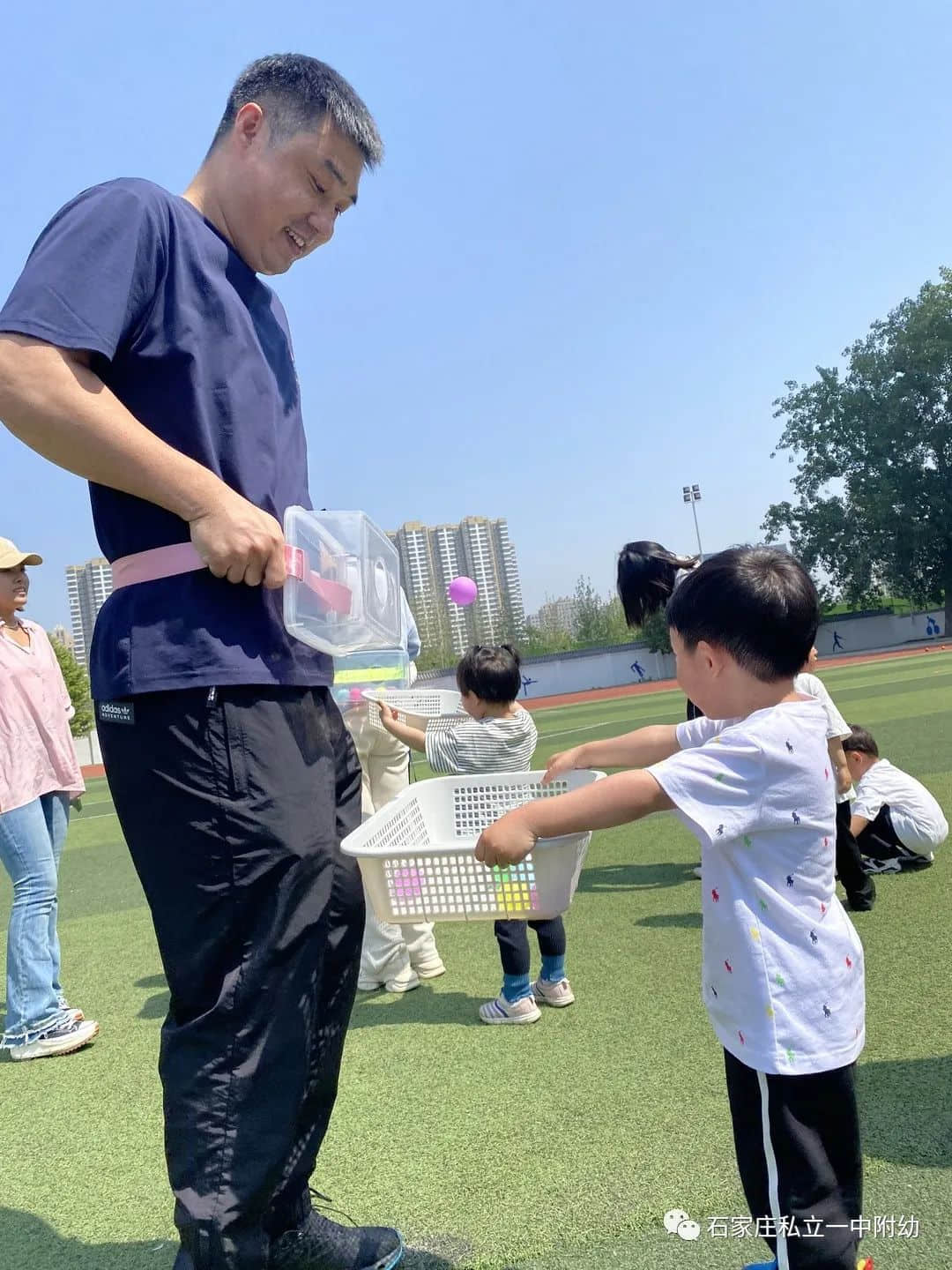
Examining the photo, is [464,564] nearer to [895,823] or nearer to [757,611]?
[895,823]

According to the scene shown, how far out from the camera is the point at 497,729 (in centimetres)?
417

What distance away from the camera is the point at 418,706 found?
15.3 ft

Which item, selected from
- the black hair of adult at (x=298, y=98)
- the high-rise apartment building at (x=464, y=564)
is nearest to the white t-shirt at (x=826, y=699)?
the black hair of adult at (x=298, y=98)

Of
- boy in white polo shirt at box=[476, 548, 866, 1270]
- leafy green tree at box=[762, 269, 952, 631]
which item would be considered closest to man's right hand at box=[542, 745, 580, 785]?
boy in white polo shirt at box=[476, 548, 866, 1270]

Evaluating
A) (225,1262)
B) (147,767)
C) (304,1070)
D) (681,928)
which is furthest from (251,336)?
(681,928)

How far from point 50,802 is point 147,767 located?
2.98 metres

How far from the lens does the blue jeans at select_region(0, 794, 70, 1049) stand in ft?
13.1

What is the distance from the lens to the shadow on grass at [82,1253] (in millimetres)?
2266

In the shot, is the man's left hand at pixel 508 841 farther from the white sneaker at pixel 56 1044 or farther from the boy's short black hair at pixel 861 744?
the boy's short black hair at pixel 861 744

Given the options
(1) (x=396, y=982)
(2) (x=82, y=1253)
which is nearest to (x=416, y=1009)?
(1) (x=396, y=982)

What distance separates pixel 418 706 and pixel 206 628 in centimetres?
293

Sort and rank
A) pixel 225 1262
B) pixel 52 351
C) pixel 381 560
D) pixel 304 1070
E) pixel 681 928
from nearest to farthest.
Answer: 1. pixel 52 351
2. pixel 225 1262
3. pixel 304 1070
4. pixel 381 560
5. pixel 681 928

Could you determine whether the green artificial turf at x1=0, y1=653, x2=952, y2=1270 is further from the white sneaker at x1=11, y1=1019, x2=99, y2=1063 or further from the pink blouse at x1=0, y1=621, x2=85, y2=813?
the pink blouse at x1=0, y1=621, x2=85, y2=813

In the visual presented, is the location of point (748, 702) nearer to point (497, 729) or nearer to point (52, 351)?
point (52, 351)
